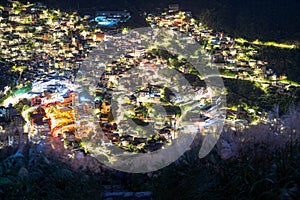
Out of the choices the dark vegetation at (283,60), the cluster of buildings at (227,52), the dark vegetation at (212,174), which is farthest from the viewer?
the dark vegetation at (283,60)

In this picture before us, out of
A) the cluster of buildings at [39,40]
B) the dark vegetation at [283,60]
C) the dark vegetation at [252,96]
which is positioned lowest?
the dark vegetation at [252,96]

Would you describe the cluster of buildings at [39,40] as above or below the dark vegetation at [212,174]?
above

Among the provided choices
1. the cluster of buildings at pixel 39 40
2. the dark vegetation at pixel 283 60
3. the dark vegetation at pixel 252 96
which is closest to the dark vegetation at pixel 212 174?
the dark vegetation at pixel 252 96

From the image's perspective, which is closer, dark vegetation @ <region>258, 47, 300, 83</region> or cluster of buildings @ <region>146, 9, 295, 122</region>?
cluster of buildings @ <region>146, 9, 295, 122</region>

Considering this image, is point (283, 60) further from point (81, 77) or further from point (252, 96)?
point (81, 77)

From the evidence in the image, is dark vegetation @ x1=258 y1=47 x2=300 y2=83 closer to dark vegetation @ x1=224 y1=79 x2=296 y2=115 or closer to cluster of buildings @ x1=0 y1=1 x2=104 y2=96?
dark vegetation @ x1=224 y1=79 x2=296 y2=115

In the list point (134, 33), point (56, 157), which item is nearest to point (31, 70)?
point (134, 33)

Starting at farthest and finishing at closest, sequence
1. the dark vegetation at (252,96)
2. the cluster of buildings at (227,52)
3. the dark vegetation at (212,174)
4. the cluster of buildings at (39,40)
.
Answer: the cluster of buildings at (39,40), the cluster of buildings at (227,52), the dark vegetation at (252,96), the dark vegetation at (212,174)

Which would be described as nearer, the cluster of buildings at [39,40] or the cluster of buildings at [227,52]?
the cluster of buildings at [227,52]

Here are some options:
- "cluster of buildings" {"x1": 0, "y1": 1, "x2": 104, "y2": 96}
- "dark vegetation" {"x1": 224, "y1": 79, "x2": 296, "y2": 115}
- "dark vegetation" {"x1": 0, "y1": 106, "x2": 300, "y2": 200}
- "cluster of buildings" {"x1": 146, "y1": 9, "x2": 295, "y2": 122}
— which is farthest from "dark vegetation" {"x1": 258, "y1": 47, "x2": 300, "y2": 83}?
"dark vegetation" {"x1": 0, "y1": 106, "x2": 300, "y2": 200}

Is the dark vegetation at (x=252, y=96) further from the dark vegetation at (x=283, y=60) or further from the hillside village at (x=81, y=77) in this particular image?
the dark vegetation at (x=283, y=60)

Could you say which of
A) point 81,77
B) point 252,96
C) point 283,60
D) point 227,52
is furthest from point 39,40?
point 283,60
